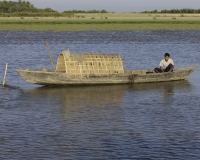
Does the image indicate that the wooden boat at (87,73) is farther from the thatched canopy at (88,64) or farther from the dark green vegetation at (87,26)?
the dark green vegetation at (87,26)

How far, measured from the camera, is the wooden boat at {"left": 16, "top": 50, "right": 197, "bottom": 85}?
19375 millimetres

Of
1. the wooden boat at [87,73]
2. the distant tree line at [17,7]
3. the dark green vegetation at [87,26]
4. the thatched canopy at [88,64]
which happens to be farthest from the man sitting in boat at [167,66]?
the distant tree line at [17,7]

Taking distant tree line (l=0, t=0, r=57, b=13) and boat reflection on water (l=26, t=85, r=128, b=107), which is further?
distant tree line (l=0, t=0, r=57, b=13)

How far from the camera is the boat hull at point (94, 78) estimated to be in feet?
63.3

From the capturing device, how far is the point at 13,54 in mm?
32125

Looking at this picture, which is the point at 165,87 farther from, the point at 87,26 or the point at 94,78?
the point at 87,26

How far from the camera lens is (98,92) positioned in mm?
19156

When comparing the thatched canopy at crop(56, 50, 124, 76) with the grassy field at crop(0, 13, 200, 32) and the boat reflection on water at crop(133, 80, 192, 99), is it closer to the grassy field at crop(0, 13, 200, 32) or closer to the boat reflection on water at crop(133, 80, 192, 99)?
the boat reflection on water at crop(133, 80, 192, 99)

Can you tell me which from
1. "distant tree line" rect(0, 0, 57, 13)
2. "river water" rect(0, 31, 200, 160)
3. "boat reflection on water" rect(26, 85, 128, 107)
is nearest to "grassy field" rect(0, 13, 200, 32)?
"river water" rect(0, 31, 200, 160)

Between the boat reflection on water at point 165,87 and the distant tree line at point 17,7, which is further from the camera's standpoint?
the distant tree line at point 17,7

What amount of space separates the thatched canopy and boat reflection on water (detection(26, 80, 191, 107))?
0.55m

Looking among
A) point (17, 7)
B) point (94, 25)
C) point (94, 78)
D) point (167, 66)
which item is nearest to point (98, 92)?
point (94, 78)

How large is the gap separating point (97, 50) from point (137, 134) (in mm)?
22892

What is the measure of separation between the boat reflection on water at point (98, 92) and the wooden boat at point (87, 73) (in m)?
0.22
